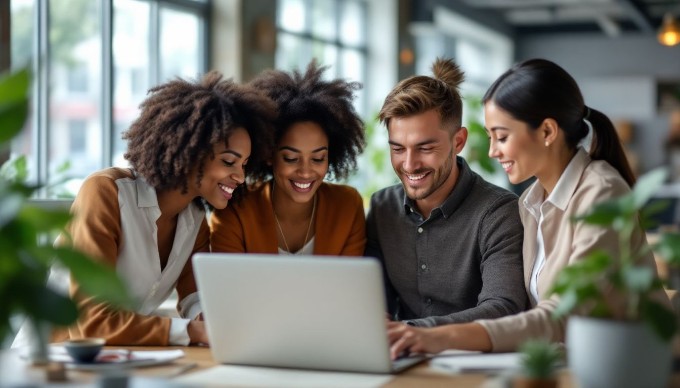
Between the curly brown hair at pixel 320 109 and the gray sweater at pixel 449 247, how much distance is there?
18cm

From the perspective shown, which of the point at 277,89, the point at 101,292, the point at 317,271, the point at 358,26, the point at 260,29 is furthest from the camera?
the point at 358,26

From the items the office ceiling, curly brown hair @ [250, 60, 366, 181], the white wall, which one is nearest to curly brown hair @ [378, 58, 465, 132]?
Answer: curly brown hair @ [250, 60, 366, 181]

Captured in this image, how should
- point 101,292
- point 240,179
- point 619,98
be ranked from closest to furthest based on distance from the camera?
1. point 101,292
2. point 240,179
3. point 619,98

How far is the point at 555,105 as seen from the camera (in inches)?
91.7

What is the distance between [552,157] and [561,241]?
0.77 feet

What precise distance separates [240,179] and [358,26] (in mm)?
7658

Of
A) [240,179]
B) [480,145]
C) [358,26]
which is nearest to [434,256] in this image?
[240,179]

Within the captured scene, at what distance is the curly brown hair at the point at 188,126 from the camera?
253 cm

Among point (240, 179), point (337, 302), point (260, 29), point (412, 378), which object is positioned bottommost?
point (412, 378)

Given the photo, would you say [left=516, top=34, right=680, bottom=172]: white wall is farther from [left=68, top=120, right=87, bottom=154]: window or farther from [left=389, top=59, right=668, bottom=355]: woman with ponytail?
[left=389, top=59, right=668, bottom=355]: woman with ponytail

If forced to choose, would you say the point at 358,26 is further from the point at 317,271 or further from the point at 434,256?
the point at 317,271

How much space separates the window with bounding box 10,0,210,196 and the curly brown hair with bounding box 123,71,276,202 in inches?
98.3

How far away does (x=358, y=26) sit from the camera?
1004 centimetres

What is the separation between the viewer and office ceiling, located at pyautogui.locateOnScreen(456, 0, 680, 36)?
40.0ft
